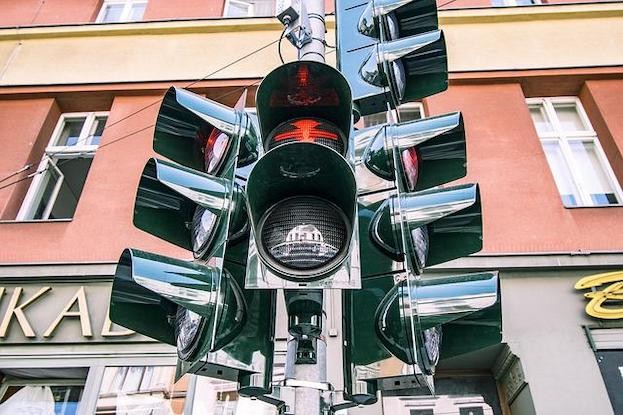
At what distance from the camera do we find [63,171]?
8461 millimetres

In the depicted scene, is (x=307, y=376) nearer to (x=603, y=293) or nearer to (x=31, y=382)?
(x=603, y=293)

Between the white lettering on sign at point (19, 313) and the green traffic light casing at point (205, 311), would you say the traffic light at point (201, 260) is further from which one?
the white lettering on sign at point (19, 313)

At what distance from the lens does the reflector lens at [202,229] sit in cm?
249

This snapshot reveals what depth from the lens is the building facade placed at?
5781mm

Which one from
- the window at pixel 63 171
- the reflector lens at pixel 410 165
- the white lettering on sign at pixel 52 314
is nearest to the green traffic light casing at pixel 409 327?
the reflector lens at pixel 410 165

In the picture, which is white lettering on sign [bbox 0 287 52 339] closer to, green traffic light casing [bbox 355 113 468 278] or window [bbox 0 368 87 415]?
window [bbox 0 368 87 415]

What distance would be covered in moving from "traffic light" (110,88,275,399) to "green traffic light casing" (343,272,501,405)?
38cm

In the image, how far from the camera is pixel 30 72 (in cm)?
909

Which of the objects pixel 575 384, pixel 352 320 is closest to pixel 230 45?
pixel 575 384

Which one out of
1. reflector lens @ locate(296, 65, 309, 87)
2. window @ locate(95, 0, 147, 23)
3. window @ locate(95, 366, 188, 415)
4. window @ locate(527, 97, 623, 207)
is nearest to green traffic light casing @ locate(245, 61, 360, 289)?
reflector lens @ locate(296, 65, 309, 87)

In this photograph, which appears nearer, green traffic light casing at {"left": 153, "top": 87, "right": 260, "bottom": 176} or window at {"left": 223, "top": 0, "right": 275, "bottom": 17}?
green traffic light casing at {"left": 153, "top": 87, "right": 260, "bottom": 176}

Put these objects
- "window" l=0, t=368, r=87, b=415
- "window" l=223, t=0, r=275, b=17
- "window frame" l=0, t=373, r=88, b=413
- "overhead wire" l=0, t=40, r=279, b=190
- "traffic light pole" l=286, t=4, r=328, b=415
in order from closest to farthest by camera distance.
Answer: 1. "traffic light pole" l=286, t=4, r=328, b=415
2. "window" l=0, t=368, r=87, b=415
3. "window frame" l=0, t=373, r=88, b=413
4. "overhead wire" l=0, t=40, r=279, b=190
5. "window" l=223, t=0, r=275, b=17

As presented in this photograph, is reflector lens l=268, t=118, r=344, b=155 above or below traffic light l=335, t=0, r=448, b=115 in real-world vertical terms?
below

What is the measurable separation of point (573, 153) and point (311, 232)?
22.3 ft
